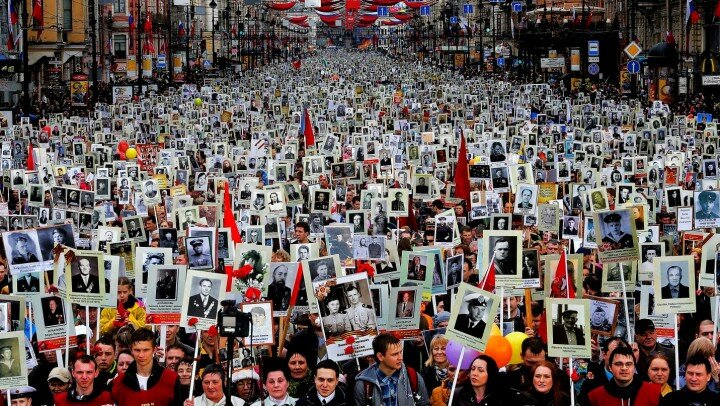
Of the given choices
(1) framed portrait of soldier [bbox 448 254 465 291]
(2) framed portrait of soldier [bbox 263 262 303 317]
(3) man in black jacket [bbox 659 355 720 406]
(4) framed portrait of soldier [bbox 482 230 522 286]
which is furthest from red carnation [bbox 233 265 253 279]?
(3) man in black jacket [bbox 659 355 720 406]

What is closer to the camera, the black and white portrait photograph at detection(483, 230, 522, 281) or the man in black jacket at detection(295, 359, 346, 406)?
the man in black jacket at detection(295, 359, 346, 406)

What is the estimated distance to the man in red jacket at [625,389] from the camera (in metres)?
10.1

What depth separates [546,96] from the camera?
205 ft

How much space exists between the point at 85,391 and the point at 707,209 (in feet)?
33.0

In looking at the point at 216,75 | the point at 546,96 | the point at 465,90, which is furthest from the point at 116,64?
the point at 546,96

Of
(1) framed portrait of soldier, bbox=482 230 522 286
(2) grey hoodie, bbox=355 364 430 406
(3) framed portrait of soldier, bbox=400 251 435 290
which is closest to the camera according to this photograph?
(2) grey hoodie, bbox=355 364 430 406

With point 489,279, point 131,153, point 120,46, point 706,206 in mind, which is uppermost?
point 120,46

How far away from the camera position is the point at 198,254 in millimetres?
15867

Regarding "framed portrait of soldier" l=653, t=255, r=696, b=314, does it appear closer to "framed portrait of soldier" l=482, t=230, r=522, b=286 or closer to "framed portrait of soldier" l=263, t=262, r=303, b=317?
"framed portrait of soldier" l=482, t=230, r=522, b=286

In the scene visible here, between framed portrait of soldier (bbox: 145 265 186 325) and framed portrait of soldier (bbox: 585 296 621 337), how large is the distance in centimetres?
298

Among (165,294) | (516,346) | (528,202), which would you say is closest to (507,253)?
(516,346)

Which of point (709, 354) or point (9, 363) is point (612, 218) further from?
point (9, 363)

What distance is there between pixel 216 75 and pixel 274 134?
66.9 metres

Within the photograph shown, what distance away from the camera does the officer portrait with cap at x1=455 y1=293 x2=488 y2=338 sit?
35.2ft
